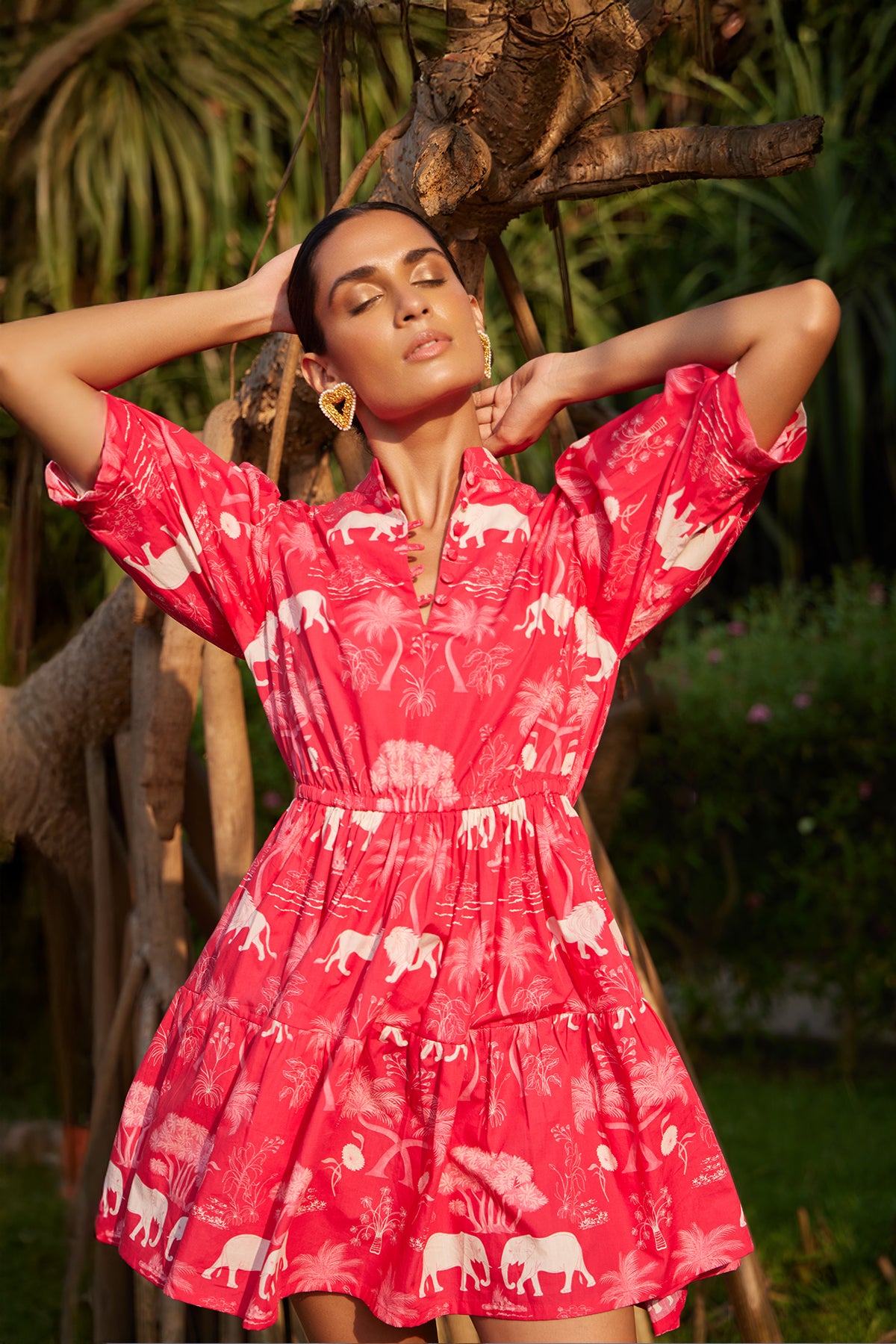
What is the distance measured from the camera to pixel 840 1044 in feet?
14.9

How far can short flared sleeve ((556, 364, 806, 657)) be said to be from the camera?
4.37 ft

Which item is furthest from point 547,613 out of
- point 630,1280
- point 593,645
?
point 630,1280

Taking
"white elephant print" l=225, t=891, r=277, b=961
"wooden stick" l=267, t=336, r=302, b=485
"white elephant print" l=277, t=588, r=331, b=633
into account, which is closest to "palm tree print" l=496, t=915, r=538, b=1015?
"white elephant print" l=225, t=891, r=277, b=961

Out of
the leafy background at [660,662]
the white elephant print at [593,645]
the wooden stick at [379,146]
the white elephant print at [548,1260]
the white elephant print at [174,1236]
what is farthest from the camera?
the leafy background at [660,662]

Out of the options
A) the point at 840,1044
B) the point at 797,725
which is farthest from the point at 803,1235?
the point at 797,725

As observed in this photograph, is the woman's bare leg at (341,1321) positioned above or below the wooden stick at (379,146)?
below

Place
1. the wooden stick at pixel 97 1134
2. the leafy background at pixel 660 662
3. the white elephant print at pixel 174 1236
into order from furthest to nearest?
the leafy background at pixel 660 662
the wooden stick at pixel 97 1134
the white elephant print at pixel 174 1236

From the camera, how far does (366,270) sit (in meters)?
1.44

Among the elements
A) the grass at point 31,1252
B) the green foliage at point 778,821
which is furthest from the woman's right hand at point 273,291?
the green foliage at point 778,821

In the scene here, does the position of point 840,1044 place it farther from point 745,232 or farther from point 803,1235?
point 745,232

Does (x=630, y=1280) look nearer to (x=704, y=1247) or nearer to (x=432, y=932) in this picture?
(x=704, y=1247)

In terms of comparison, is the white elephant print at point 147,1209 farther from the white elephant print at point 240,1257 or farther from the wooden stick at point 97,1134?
the wooden stick at point 97,1134

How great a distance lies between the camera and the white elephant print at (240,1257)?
1.22m

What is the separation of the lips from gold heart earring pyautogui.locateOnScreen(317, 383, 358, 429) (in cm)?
10
